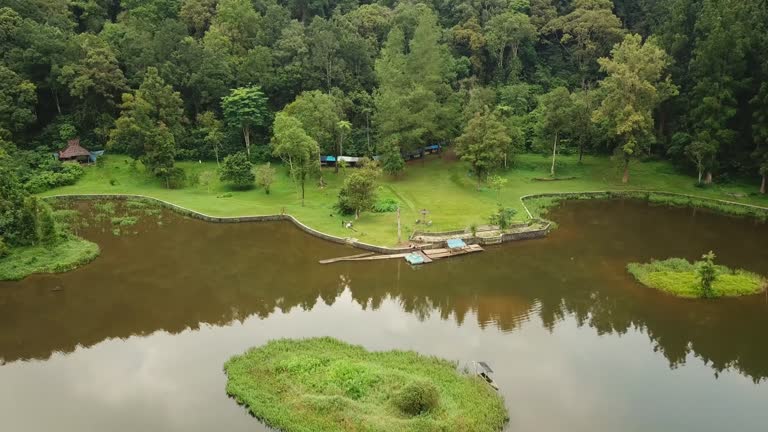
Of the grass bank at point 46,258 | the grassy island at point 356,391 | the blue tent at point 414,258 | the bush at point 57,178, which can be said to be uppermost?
the bush at point 57,178

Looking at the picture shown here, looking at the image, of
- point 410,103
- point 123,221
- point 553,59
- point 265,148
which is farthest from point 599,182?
point 123,221

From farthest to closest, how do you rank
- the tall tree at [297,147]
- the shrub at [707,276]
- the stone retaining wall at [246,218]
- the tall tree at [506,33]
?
1. the tall tree at [506,33]
2. the tall tree at [297,147]
3. the stone retaining wall at [246,218]
4. the shrub at [707,276]

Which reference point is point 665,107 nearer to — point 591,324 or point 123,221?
point 591,324

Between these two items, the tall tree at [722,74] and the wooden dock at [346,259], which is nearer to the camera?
the wooden dock at [346,259]

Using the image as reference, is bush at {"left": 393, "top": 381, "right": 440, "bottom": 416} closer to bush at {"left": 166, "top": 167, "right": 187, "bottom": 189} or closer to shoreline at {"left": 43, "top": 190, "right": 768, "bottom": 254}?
shoreline at {"left": 43, "top": 190, "right": 768, "bottom": 254}

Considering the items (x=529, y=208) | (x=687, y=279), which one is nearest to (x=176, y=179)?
(x=529, y=208)

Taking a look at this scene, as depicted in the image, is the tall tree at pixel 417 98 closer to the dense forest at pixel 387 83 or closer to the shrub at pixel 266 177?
the dense forest at pixel 387 83

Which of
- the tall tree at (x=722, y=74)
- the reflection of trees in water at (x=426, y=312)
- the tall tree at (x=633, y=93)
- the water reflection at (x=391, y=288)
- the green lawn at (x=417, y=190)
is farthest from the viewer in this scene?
the tall tree at (x=633, y=93)

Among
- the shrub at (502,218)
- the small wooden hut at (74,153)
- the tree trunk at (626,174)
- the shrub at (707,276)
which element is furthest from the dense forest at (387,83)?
the shrub at (707,276)
